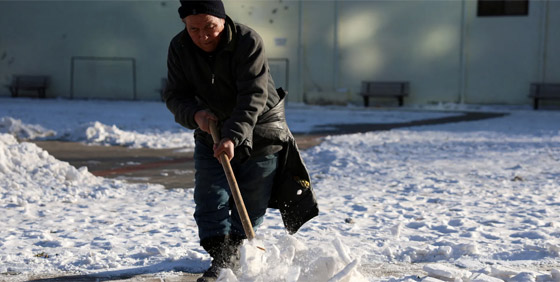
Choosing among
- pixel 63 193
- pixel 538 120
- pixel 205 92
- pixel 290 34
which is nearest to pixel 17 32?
pixel 290 34

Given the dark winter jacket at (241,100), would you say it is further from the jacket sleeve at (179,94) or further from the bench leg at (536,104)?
the bench leg at (536,104)

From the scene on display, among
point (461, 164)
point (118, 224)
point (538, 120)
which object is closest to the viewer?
point (118, 224)

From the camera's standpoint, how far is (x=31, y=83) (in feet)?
76.8

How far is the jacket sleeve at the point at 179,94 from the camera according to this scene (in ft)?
10.6

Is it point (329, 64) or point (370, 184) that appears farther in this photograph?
point (329, 64)

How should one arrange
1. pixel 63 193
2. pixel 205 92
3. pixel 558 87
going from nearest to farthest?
pixel 205 92 → pixel 63 193 → pixel 558 87

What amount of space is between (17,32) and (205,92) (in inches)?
895

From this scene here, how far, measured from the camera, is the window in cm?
1984

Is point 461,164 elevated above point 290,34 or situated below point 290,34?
below

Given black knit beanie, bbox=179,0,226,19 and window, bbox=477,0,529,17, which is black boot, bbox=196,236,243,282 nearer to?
black knit beanie, bbox=179,0,226,19

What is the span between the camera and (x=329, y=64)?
21547 mm

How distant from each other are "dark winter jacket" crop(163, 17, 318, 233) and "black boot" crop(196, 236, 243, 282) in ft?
1.07

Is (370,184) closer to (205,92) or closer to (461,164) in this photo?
(461,164)

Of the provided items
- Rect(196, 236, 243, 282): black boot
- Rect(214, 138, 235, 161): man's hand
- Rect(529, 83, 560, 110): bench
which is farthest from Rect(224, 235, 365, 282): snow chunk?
Rect(529, 83, 560, 110): bench
